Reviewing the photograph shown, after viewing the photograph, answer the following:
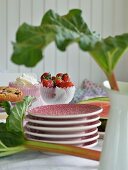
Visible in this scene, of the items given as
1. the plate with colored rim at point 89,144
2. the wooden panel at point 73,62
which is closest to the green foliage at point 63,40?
the plate with colored rim at point 89,144

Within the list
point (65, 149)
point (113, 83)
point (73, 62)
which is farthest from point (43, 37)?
point (73, 62)

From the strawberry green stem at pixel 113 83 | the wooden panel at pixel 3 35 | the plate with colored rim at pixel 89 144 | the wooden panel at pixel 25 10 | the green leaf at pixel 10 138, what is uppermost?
the wooden panel at pixel 25 10

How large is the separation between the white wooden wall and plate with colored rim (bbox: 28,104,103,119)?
2.20 metres

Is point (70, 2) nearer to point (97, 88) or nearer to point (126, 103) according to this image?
point (97, 88)

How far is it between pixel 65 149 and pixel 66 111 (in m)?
0.18

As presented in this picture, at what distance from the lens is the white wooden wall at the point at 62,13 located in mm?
3246

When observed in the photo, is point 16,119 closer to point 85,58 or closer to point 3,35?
point 3,35

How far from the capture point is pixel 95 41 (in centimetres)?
57

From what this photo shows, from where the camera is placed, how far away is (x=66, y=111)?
1.02m

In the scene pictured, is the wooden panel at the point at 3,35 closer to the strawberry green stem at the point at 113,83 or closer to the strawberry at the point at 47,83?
the strawberry at the point at 47,83

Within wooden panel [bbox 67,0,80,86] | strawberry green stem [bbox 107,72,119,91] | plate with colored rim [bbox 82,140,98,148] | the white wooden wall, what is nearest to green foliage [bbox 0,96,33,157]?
plate with colored rim [bbox 82,140,98,148]

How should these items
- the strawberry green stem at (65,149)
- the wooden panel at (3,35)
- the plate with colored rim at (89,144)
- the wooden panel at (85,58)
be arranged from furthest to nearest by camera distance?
the wooden panel at (85,58) → the wooden panel at (3,35) → the plate with colored rim at (89,144) → the strawberry green stem at (65,149)

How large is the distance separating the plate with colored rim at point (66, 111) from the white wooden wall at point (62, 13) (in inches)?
86.7

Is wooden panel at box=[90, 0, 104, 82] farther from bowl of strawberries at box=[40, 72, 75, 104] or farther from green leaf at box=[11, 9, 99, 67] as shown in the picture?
green leaf at box=[11, 9, 99, 67]
